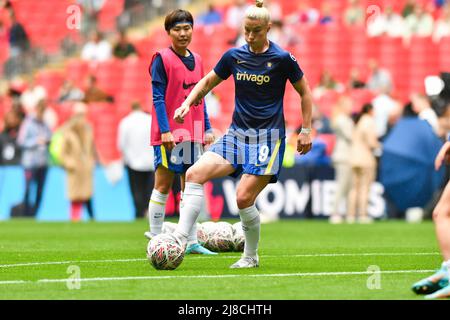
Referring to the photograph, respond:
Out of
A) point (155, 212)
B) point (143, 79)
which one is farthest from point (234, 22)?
point (155, 212)

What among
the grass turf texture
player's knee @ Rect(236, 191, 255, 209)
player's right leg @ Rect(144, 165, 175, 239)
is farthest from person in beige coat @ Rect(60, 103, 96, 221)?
player's knee @ Rect(236, 191, 255, 209)

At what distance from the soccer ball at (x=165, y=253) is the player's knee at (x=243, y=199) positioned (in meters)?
0.69

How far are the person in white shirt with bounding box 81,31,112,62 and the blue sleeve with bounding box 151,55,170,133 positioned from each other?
18.3m

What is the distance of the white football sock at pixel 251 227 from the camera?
10.9 metres

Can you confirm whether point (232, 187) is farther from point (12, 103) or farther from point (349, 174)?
point (12, 103)

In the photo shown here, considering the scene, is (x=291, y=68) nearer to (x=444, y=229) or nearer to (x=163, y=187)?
(x=444, y=229)

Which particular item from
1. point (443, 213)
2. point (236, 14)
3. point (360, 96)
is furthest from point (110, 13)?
point (443, 213)

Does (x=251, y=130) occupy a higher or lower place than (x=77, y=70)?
lower

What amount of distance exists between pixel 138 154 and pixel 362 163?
14.5ft

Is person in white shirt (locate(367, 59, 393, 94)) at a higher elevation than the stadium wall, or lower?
higher

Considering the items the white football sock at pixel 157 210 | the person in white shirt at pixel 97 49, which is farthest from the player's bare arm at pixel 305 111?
the person in white shirt at pixel 97 49

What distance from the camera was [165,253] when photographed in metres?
10.7

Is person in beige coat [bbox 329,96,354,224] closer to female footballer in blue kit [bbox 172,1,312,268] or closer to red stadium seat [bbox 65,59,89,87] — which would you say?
red stadium seat [bbox 65,59,89,87]

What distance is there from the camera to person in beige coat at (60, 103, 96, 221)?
2331 centimetres
